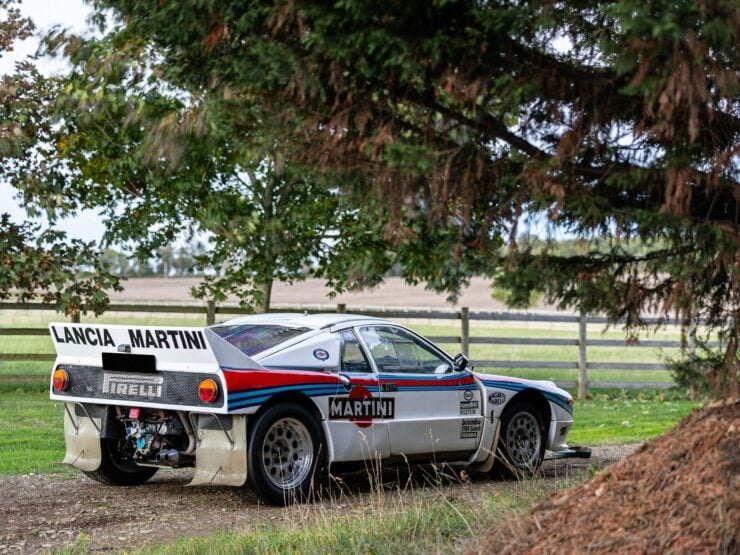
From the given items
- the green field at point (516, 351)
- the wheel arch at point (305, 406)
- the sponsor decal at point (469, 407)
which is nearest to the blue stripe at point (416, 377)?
the sponsor decal at point (469, 407)

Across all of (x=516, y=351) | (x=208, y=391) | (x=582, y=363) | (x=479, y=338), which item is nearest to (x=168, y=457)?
(x=208, y=391)

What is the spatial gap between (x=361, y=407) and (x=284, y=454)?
2.85 feet

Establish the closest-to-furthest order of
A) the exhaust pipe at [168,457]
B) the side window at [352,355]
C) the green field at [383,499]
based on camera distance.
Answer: the green field at [383,499] → the exhaust pipe at [168,457] → the side window at [352,355]

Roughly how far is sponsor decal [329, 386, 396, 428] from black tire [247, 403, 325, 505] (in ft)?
0.85

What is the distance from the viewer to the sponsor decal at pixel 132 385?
9.55m

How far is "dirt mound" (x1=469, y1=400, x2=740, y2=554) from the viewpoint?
576 centimetres

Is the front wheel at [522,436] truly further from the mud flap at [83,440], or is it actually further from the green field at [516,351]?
the green field at [516,351]

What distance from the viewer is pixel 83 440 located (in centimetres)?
1041

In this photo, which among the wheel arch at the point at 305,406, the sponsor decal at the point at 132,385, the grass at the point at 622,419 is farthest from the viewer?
the grass at the point at 622,419

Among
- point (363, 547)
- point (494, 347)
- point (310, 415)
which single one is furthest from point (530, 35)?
point (494, 347)

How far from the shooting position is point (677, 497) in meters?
6.04

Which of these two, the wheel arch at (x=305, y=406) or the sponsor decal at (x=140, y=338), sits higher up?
the sponsor decal at (x=140, y=338)

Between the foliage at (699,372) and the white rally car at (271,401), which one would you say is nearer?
the foliage at (699,372)

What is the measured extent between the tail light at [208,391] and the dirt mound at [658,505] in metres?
3.25
